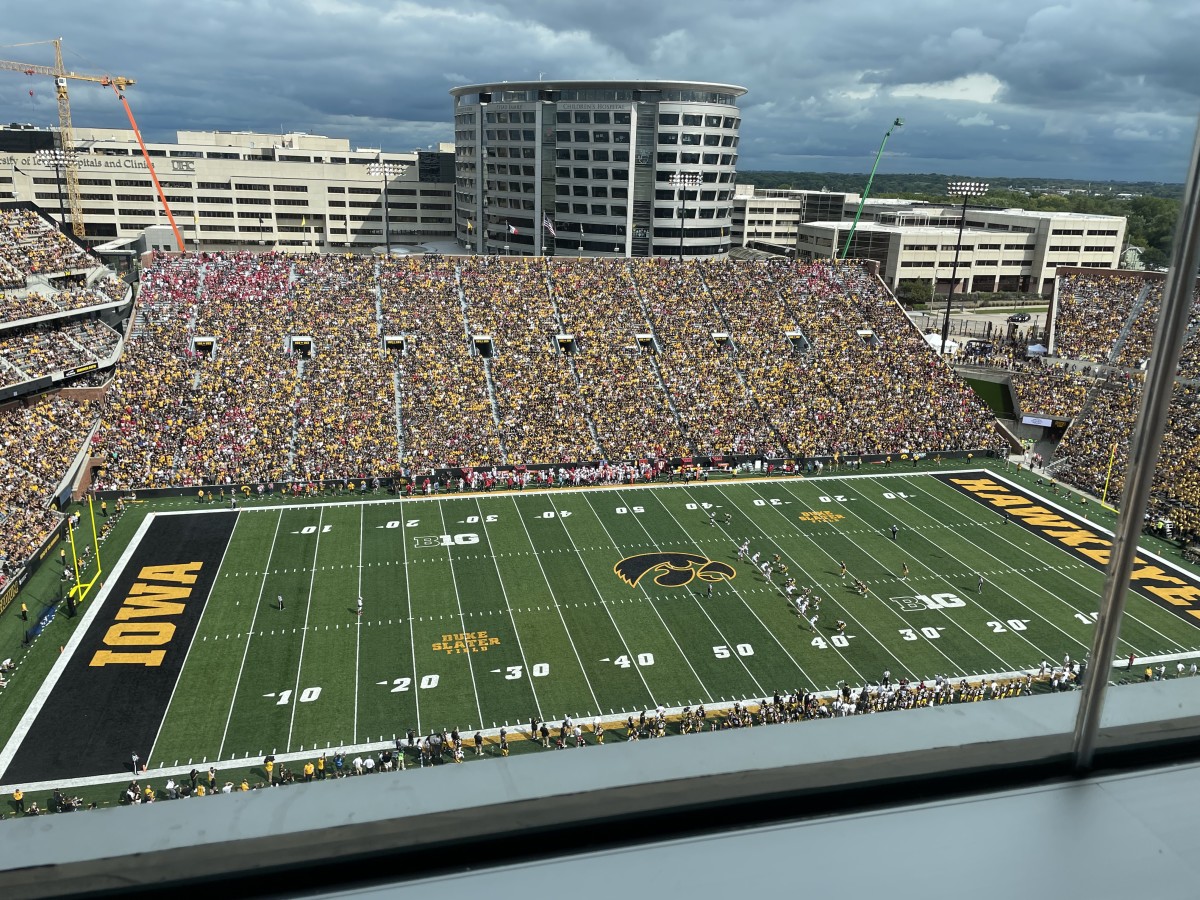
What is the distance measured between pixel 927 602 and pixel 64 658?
21.4 meters

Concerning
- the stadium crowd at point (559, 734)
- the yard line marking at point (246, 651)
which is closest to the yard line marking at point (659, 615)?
the stadium crowd at point (559, 734)

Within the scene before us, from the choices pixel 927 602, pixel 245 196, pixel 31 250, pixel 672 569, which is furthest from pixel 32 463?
pixel 245 196

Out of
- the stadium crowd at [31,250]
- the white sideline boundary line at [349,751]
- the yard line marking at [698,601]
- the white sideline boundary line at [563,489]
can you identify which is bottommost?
the white sideline boundary line at [349,751]

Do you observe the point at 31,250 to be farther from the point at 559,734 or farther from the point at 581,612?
the point at 559,734

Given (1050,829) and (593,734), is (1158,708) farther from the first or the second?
(593,734)

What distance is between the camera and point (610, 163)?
65.2m

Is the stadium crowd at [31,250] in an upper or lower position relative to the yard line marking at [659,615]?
upper

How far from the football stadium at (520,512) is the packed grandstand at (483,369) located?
17cm

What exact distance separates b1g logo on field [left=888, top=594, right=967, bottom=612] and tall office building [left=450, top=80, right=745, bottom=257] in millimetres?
46940

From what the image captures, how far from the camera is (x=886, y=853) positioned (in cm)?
181

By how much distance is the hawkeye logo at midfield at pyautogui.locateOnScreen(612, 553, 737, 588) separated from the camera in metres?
23.2

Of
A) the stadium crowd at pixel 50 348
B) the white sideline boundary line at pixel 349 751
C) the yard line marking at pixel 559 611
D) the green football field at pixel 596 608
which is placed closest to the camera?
the white sideline boundary line at pixel 349 751

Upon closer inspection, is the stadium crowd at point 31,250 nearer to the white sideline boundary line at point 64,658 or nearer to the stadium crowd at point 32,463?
the stadium crowd at point 32,463

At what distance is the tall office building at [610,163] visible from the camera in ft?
211
